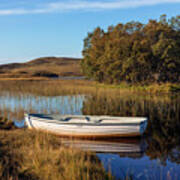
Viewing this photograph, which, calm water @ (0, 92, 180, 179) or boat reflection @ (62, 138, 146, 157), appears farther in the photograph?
boat reflection @ (62, 138, 146, 157)

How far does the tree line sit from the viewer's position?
4238cm

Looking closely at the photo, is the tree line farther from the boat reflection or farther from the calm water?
the boat reflection

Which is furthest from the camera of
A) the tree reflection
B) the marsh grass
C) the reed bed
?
the tree reflection

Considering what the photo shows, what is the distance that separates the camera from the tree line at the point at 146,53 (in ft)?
139

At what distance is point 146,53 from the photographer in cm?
4250

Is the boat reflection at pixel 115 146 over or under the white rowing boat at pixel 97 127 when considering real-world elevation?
under

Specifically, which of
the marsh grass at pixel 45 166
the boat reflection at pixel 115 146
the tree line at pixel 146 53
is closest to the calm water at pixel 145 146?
the boat reflection at pixel 115 146

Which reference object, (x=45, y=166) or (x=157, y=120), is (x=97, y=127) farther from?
(x=157, y=120)

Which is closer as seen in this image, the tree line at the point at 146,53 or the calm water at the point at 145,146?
the calm water at the point at 145,146

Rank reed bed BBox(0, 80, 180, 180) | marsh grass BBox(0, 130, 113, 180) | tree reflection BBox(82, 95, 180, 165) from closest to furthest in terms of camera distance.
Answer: marsh grass BBox(0, 130, 113, 180), reed bed BBox(0, 80, 180, 180), tree reflection BBox(82, 95, 180, 165)

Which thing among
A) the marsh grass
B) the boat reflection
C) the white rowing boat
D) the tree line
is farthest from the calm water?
the tree line

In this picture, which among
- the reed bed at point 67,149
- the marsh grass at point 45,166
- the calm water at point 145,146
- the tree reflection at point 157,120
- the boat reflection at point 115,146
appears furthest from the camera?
the tree reflection at point 157,120

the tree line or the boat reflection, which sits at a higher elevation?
the tree line

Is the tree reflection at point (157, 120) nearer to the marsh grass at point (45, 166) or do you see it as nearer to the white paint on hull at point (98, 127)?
the white paint on hull at point (98, 127)
